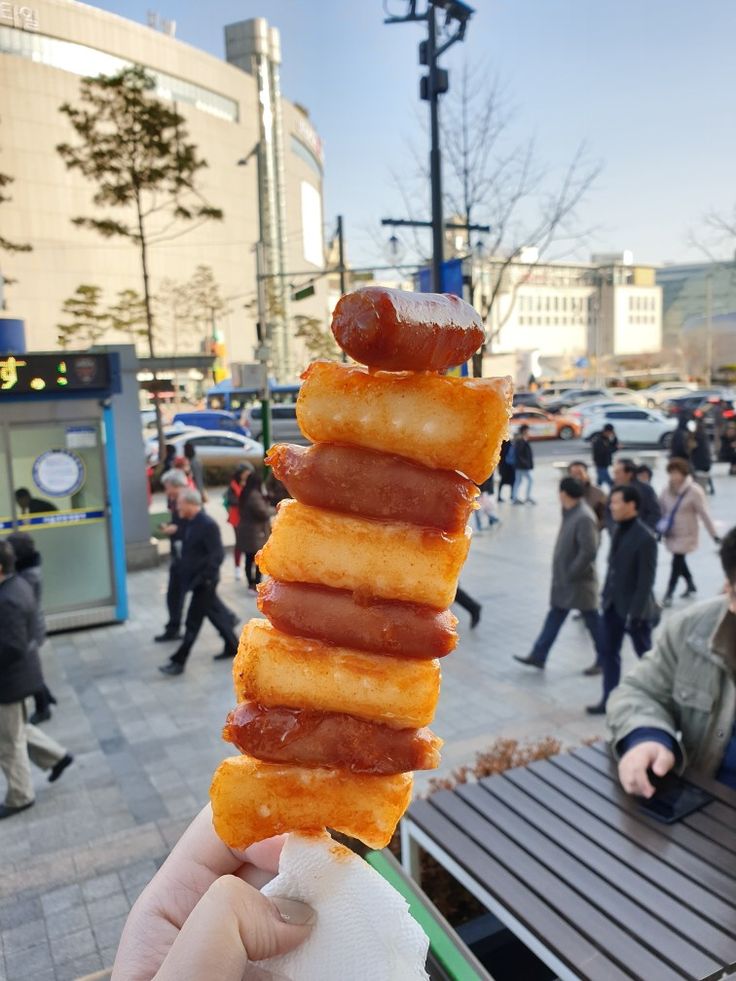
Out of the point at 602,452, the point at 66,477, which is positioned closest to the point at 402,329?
the point at 66,477

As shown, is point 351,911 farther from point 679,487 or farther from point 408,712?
point 679,487

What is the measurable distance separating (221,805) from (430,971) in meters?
1.35

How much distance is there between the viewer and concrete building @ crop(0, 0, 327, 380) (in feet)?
203

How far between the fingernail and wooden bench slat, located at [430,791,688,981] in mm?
1408

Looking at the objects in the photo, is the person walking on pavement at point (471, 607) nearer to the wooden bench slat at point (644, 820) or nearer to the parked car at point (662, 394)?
the wooden bench slat at point (644, 820)

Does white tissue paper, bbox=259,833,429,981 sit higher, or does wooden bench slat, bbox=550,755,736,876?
white tissue paper, bbox=259,833,429,981

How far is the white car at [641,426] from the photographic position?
32031 millimetres

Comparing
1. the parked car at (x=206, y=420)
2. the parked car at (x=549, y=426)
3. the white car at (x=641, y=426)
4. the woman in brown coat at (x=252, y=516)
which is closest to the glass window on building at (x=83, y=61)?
the parked car at (x=206, y=420)

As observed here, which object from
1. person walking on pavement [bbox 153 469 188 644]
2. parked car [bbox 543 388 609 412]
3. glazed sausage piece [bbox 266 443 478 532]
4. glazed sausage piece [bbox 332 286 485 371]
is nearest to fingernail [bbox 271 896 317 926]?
glazed sausage piece [bbox 266 443 478 532]

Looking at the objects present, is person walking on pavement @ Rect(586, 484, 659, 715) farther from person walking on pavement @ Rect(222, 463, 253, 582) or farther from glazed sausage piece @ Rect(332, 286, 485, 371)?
person walking on pavement @ Rect(222, 463, 253, 582)

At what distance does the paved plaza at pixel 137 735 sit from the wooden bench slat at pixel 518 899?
7.62ft

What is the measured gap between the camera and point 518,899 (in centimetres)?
275

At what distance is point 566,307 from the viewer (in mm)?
82688

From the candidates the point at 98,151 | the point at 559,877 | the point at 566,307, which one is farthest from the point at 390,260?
the point at 566,307
